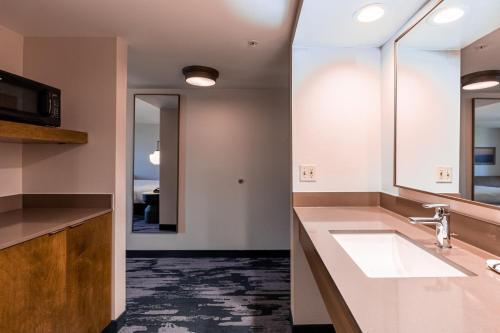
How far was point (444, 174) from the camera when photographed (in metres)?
1.27

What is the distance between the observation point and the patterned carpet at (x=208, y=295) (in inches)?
79.4

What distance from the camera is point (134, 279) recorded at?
277 cm

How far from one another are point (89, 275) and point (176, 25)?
1.66 metres

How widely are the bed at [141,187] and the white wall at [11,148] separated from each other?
4.80ft

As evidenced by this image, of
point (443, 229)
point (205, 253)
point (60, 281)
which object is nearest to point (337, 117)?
point (443, 229)

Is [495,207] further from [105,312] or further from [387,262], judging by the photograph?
[105,312]

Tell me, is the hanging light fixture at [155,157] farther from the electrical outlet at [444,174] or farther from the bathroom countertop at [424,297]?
the electrical outlet at [444,174]

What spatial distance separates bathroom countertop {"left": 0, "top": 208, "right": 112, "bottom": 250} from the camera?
1.24 meters

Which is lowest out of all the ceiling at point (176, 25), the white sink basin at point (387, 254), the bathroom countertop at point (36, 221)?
the white sink basin at point (387, 254)

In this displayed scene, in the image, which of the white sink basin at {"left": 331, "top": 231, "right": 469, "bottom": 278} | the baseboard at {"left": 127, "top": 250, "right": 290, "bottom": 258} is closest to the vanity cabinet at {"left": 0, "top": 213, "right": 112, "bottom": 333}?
the white sink basin at {"left": 331, "top": 231, "right": 469, "bottom": 278}

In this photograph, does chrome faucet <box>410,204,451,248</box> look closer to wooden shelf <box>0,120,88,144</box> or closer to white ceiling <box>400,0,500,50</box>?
white ceiling <box>400,0,500,50</box>

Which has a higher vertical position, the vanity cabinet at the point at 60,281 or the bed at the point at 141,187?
the bed at the point at 141,187

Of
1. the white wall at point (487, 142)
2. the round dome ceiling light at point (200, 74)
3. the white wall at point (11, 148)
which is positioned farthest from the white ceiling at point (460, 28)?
the white wall at point (11, 148)

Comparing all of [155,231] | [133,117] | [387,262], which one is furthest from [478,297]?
[133,117]
